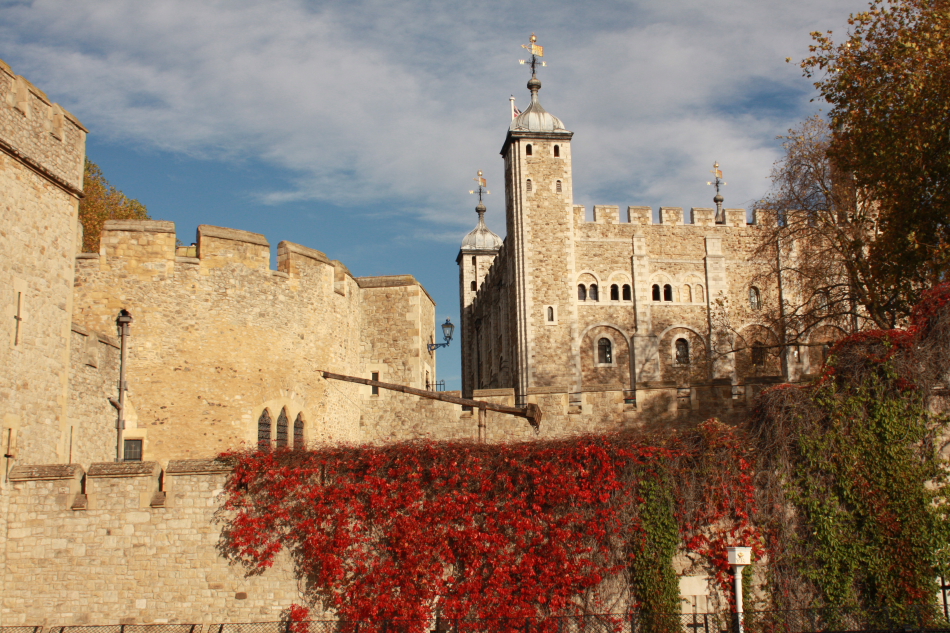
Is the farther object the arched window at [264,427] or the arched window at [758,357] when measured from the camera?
the arched window at [758,357]

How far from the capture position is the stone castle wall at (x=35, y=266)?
11156mm

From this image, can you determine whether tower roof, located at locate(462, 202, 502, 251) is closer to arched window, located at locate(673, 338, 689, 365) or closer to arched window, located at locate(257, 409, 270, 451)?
arched window, located at locate(673, 338, 689, 365)

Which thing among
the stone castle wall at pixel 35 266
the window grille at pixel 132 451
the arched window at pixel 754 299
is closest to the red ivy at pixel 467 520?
the stone castle wall at pixel 35 266

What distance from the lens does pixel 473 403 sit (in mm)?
16406

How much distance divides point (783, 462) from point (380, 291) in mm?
9238

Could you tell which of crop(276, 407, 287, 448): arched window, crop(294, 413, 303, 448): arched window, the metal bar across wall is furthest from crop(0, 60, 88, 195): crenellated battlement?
the metal bar across wall

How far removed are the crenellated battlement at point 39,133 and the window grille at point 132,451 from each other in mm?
3833

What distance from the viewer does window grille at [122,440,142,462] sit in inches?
537

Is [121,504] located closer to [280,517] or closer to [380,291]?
[280,517]

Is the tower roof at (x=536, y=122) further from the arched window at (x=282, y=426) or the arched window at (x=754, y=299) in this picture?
the arched window at (x=282, y=426)

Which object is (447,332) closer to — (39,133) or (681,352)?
(39,133)

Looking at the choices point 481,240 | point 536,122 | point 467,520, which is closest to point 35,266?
point 467,520

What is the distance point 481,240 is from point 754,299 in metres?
22.8

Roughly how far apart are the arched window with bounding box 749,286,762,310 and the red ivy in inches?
1001
